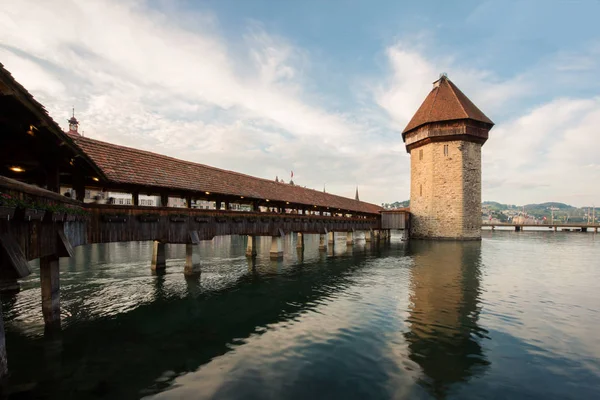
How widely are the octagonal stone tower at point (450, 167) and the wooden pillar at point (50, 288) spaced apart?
40.8 metres

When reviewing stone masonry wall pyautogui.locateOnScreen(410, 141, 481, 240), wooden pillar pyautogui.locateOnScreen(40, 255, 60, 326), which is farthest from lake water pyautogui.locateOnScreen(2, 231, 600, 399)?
stone masonry wall pyautogui.locateOnScreen(410, 141, 481, 240)

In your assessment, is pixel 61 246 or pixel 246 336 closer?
pixel 61 246

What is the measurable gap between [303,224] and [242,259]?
577 centimetres

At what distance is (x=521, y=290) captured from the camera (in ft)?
43.0

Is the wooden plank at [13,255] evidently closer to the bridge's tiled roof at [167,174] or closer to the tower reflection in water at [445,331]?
the bridge's tiled roof at [167,174]

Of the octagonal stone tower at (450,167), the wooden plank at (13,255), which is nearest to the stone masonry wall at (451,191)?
the octagonal stone tower at (450,167)

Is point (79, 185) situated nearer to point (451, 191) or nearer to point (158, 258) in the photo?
point (158, 258)

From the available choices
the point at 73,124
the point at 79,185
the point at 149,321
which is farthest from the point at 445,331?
the point at 73,124

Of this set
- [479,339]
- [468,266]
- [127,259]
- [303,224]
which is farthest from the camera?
[303,224]

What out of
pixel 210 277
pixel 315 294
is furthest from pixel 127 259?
pixel 315 294

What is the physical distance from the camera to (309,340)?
305 inches

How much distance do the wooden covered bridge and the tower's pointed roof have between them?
25900 millimetres

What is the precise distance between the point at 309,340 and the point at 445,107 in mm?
41275

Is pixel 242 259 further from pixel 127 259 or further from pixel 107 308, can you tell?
pixel 107 308
